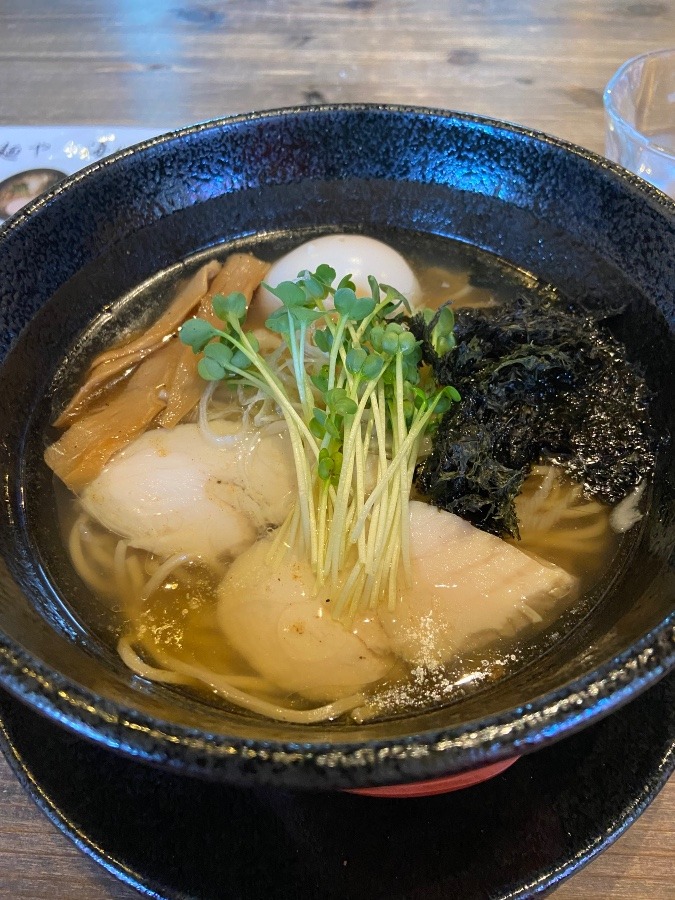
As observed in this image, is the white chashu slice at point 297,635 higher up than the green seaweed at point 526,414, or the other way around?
the green seaweed at point 526,414

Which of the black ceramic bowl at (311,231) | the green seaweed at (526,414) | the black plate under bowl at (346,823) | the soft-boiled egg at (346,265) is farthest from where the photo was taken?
the soft-boiled egg at (346,265)

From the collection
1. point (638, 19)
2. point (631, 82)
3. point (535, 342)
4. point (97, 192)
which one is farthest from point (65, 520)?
point (638, 19)

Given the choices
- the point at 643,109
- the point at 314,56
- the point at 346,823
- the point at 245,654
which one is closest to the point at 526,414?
the point at 245,654

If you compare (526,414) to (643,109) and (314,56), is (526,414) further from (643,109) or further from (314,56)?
(314,56)

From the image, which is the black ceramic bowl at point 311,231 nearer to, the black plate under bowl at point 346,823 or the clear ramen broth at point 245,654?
the clear ramen broth at point 245,654

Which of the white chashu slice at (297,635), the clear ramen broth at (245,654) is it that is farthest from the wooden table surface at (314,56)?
the white chashu slice at (297,635)

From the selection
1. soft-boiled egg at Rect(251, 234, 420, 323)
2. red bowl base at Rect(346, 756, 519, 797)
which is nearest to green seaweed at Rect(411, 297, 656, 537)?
soft-boiled egg at Rect(251, 234, 420, 323)
